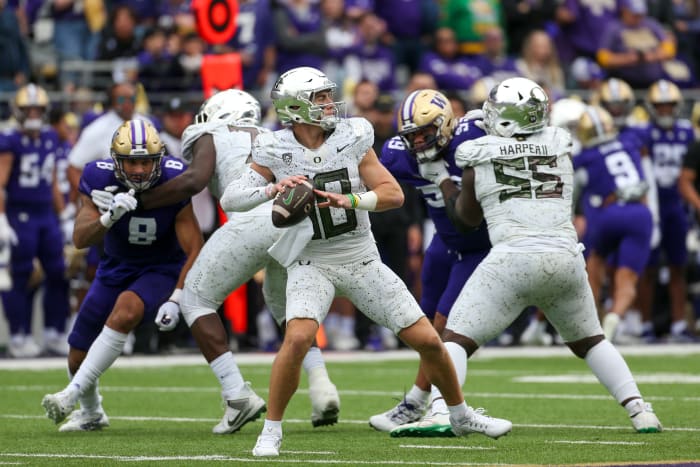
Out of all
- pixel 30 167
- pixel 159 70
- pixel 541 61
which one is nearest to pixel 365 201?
pixel 30 167

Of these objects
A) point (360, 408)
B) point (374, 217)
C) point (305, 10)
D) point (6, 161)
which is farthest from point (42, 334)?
point (360, 408)

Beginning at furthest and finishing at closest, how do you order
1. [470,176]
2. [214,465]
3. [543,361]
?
[543,361], [470,176], [214,465]

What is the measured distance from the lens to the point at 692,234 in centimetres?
1592

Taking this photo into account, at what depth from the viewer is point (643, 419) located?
7.46 m

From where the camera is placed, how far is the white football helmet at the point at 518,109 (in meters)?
7.46

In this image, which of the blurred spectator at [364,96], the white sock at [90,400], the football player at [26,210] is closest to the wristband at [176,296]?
the white sock at [90,400]

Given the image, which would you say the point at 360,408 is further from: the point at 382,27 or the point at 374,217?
the point at 382,27

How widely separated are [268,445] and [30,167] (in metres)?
7.45

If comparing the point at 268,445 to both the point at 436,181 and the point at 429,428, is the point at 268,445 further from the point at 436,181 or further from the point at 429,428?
the point at 436,181

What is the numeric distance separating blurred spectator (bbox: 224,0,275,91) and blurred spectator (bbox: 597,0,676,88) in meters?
3.86

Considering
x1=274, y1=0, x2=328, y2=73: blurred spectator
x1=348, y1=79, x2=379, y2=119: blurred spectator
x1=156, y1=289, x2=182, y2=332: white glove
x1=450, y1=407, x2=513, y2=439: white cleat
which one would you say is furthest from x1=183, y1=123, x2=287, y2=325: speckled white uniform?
x1=274, y1=0, x2=328, y2=73: blurred spectator

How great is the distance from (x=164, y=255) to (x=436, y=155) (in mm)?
1530

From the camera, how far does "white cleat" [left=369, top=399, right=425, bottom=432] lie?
26.2ft

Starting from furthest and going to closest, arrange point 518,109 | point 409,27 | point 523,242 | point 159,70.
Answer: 1. point 409,27
2. point 159,70
3. point 518,109
4. point 523,242
